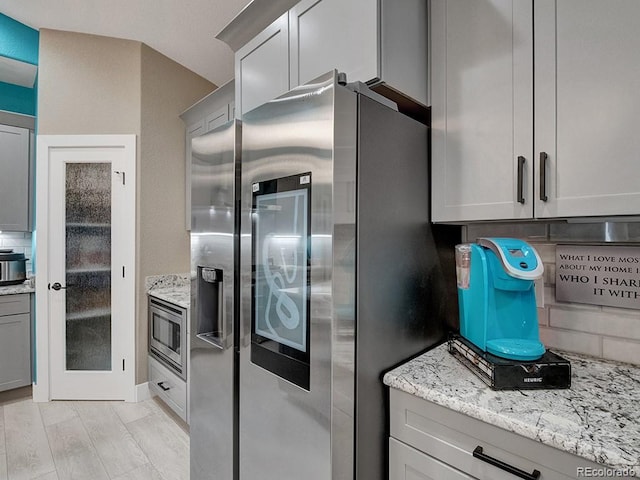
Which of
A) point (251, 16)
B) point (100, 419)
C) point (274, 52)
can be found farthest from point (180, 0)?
point (100, 419)

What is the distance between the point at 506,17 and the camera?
1277 millimetres

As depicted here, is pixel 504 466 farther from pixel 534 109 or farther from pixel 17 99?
pixel 17 99

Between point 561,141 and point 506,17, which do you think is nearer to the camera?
point 561,141

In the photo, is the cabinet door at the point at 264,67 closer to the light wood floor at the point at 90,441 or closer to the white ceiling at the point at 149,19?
the white ceiling at the point at 149,19

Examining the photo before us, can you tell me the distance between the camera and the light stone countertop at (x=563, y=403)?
Result: 32.9 inches

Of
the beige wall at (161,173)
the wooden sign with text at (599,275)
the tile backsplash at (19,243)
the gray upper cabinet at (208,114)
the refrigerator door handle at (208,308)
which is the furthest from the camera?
the tile backsplash at (19,243)

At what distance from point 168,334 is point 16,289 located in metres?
1.50

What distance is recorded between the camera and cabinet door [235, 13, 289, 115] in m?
1.78

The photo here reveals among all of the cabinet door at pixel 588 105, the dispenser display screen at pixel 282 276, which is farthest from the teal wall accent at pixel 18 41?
the cabinet door at pixel 588 105

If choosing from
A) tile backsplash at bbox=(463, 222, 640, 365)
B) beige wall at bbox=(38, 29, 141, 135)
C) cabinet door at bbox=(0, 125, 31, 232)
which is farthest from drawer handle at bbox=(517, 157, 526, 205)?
cabinet door at bbox=(0, 125, 31, 232)

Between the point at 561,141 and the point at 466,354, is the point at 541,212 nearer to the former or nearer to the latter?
the point at 561,141

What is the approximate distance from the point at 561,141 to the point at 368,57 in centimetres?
72

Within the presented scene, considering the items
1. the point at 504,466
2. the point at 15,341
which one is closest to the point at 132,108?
the point at 15,341

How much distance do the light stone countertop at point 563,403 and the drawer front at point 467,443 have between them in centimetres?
4
